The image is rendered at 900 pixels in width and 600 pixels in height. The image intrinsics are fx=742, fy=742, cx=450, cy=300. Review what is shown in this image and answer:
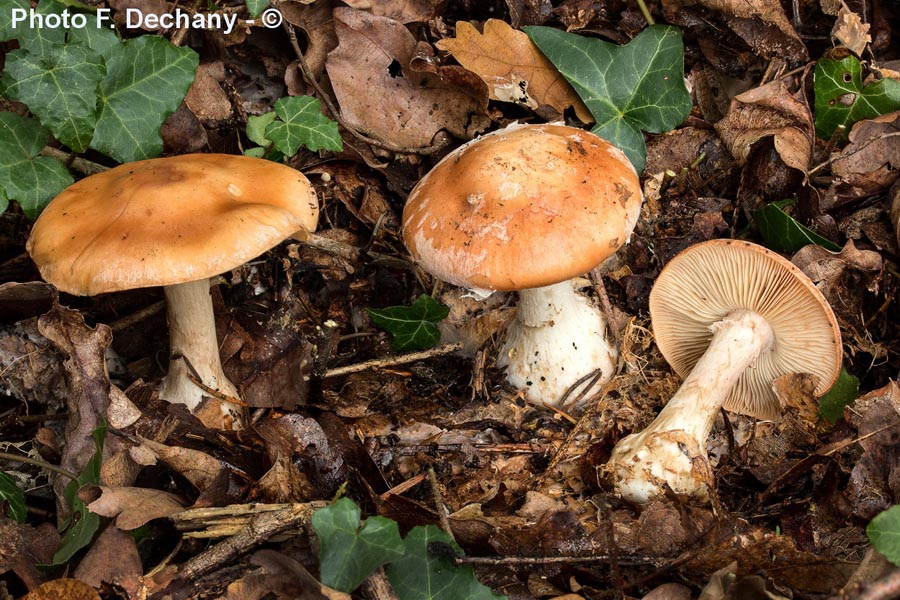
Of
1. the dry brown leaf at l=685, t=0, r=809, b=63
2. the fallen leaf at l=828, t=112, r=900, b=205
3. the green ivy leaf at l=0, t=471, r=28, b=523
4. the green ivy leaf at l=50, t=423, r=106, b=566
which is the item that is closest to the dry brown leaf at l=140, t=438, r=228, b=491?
the green ivy leaf at l=50, t=423, r=106, b=566

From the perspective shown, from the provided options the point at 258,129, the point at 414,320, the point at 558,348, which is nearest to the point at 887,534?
the point at 558,348

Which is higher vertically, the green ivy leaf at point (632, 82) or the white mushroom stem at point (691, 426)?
the green ivy leaf at point (632, 82)

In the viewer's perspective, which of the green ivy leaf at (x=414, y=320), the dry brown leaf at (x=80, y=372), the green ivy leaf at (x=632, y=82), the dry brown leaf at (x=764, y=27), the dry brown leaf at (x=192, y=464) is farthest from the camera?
the dry brown leaf at (x=764, y=27)

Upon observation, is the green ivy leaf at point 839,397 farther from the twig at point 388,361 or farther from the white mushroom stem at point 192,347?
the white mushroom stem at point 192,347

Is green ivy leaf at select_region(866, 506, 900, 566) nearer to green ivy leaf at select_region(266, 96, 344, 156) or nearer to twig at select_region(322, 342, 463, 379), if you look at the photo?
twig at select_region(322, 342, 463, 379)

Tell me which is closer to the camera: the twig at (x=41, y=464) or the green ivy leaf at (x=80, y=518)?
the green ivy leaf at (x=80, y=518)

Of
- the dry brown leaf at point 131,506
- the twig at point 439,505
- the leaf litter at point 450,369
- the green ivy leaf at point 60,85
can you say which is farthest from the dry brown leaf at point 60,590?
the green ivy leaf at point 60,85
